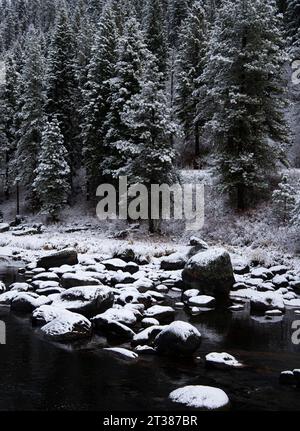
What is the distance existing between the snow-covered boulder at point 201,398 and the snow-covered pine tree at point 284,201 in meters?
17.3

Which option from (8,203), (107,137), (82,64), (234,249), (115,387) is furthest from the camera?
(8,203)

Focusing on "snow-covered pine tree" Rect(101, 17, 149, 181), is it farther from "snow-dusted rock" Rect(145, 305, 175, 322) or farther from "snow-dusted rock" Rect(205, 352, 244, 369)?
"snow-dusted rock" Rect(205, 352, 244, 369)

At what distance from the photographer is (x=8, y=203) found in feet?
153

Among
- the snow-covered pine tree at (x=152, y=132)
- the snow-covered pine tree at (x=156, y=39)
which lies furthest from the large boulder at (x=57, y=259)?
the snow-covered pine tree at (x=156, y=39)

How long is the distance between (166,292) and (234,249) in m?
7.18

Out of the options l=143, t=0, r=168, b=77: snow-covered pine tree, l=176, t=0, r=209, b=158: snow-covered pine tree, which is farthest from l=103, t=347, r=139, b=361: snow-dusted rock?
l=143, t=0, r=168, b=77: snow-covered pine tree

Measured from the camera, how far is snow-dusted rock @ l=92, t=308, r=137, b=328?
12664 mm

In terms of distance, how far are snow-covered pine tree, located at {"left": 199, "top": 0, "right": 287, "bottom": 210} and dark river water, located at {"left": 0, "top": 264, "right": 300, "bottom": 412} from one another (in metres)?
14.7

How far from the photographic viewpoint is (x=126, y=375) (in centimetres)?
963

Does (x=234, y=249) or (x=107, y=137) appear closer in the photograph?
(x=234, y=249)

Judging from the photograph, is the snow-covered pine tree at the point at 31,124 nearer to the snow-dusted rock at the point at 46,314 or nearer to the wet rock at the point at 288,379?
the snow-dusted rock at the point at 46,314

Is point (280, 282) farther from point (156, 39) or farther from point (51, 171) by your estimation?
point (156, 39)
